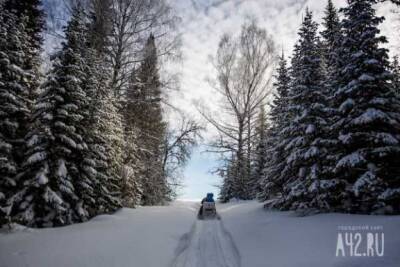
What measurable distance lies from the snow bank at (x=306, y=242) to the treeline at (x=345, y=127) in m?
1.28

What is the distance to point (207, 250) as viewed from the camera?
336 inches

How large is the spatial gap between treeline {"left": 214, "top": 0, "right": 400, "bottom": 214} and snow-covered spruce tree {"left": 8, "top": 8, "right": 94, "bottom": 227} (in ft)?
29.0

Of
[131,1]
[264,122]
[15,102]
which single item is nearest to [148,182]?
[15,102]

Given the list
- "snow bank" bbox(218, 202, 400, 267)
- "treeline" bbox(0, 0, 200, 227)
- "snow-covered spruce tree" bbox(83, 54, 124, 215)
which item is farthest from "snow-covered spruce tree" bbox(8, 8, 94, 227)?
"snow bank" bbox(218, 202, 400, 267)

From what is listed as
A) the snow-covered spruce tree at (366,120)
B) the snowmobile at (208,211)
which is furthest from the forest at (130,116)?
the snowmobile at (208,211)

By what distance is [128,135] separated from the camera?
51.4 ft

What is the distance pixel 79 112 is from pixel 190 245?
6789mm

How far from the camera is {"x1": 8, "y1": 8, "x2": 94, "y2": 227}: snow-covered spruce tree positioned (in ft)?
31.6

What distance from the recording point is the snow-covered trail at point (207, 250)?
725 centimetres

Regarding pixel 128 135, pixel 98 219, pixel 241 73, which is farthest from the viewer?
pixel 241 73

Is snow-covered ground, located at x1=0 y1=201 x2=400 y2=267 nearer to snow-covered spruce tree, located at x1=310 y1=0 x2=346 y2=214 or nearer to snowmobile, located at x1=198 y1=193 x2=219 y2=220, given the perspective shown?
snow-covered spruce tree, located at x1=310 y1=0 x2=346 y2=214

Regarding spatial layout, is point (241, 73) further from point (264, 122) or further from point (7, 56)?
point (7, 56)

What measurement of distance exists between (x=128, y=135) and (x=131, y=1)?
7.03 m

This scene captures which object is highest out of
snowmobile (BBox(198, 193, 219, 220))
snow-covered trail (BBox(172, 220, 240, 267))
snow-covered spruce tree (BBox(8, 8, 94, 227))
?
snow-covered spruce tree (BBox(8, 8, 94, 227))
